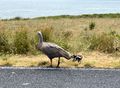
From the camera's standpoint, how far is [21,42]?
13.0 metres

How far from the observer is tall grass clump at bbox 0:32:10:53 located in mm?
12790

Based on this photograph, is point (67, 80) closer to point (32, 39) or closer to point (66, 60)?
point (66, 60)

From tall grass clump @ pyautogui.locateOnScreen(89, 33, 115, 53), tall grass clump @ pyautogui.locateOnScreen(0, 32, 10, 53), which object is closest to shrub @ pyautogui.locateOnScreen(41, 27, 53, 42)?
tall grass clump @ pyautogui.locateOnScreen(0, 32, 10, 53)

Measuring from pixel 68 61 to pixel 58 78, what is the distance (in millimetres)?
1949

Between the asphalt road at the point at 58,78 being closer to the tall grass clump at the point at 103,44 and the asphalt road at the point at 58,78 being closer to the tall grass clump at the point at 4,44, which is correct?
the tall grass clump at the point at 4,44

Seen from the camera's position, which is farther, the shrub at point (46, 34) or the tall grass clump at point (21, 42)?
the shrub at point (46, 34)

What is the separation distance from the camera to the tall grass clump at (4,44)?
12790 millimetres

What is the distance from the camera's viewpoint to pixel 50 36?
45.5 ft

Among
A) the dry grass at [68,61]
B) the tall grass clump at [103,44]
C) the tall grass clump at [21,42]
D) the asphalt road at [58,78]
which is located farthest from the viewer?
the tall grass clump at [103,44]

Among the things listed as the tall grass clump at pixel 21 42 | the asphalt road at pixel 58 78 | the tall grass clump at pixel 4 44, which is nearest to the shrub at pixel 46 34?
the tall grass clump at pixel 21 42

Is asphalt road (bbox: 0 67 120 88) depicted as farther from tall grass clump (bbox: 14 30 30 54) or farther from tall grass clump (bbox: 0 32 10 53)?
tall grass clump (bbox: 0 32 10 53)

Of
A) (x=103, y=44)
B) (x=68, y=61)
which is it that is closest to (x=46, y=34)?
(x=103, y=44)

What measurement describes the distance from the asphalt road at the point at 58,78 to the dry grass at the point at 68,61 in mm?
597

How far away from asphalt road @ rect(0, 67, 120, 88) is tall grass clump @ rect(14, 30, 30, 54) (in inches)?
99.2
